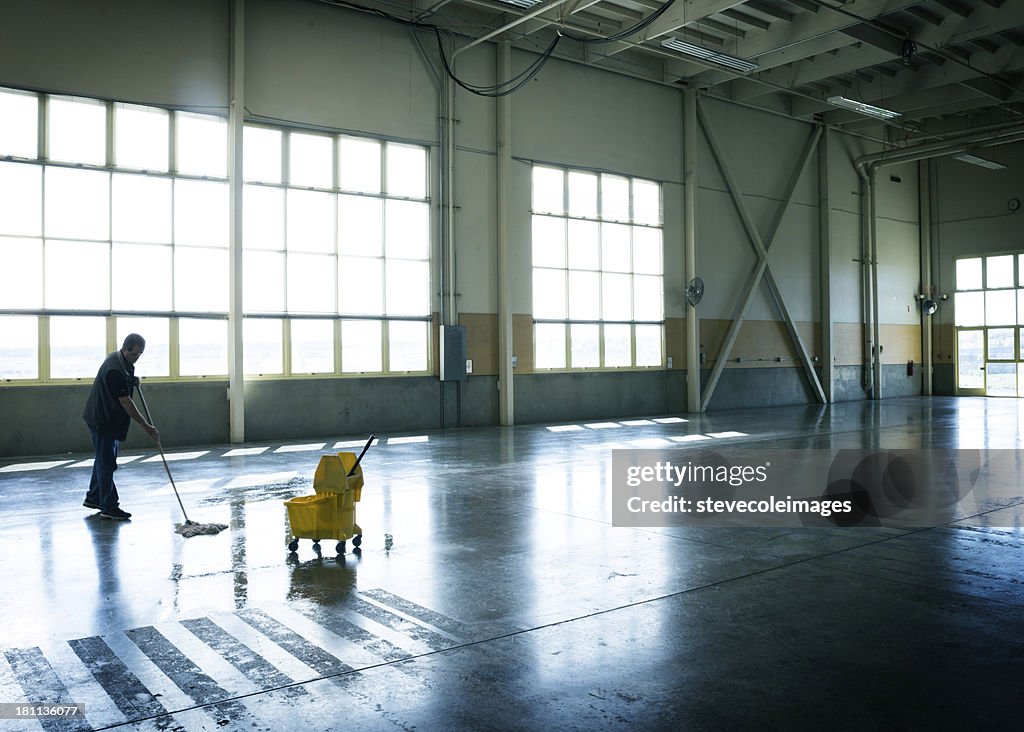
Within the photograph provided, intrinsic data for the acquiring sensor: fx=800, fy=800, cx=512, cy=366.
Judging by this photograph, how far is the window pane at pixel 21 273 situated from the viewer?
12883 mm

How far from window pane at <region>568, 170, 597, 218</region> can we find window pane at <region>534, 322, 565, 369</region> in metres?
2.83

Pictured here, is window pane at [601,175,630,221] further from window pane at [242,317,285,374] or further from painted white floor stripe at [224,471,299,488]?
painted white floor stripe at [224,471,299,488]

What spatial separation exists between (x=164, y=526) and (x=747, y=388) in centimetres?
1861

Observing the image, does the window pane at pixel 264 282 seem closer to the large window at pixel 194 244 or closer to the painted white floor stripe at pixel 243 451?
the large window at pixel 194 244

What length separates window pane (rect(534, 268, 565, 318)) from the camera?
61.4 ft

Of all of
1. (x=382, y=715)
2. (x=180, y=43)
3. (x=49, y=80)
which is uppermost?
(x=180, y=43)

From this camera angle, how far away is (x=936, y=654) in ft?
13.4

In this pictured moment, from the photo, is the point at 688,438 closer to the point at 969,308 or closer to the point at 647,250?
the point at 647,250

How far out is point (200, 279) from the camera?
→ 575 inches

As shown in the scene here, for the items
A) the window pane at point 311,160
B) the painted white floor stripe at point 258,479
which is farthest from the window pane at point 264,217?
the painted white floor stripe at point 258,479

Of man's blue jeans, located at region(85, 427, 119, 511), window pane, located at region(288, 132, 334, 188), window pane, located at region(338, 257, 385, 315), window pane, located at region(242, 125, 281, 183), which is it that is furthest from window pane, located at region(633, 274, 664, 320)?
man's blue jeans, located at region(85, 427, 119, 511)

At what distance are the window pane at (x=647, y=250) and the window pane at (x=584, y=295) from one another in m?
1.45

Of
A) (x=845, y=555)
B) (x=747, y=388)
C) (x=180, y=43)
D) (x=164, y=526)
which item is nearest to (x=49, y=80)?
(x=180, y=43)

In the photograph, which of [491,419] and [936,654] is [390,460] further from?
[936,654]
